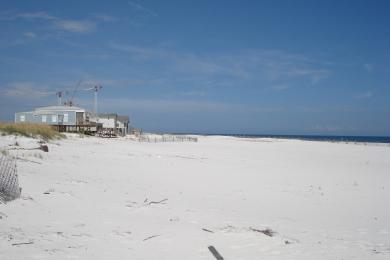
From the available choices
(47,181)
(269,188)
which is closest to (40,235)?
(47,181)

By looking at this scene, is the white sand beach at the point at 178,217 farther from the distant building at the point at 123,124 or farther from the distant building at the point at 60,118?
the distant building at the point at 123,124

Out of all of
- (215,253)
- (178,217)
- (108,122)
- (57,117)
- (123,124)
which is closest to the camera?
(215,253)

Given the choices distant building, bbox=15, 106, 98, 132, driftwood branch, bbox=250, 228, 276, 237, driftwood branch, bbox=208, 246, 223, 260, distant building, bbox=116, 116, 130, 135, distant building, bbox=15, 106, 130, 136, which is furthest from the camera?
distant building, bbox=116, 116, 130, 135

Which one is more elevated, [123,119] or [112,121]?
[123,119]

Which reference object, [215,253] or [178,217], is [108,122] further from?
[215,253]

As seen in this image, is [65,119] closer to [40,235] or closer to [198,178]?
[198,178]

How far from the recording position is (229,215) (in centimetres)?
985

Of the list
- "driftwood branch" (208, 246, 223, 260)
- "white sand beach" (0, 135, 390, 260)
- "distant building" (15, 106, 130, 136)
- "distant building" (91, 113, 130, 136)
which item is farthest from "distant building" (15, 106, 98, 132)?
"driftwood branch" (208, 246, 223, 260)

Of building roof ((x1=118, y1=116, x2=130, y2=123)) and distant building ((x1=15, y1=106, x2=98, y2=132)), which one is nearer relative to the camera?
distant building ((x1=15, y1=106, x2=98, y2=132))

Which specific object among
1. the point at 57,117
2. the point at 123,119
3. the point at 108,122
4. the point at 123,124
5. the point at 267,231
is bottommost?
the point at 267,231

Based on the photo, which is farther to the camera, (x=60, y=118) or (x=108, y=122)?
(x=108, y=122)

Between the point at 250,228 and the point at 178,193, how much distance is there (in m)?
4.48

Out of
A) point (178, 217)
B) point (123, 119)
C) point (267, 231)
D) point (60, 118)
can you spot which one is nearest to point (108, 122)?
point (123, 119)

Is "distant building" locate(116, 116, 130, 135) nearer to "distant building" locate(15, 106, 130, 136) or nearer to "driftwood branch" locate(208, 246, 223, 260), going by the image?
"distant building" locate(15, 106, 130, 136)
